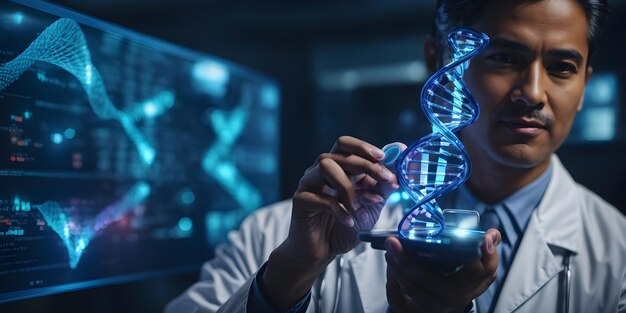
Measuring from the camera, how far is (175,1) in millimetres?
2266

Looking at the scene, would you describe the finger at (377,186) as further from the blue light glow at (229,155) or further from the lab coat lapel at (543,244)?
the blue light glow at (229,155)

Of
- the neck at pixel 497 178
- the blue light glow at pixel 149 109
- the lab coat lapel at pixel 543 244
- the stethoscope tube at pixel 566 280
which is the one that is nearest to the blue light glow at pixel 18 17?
the blue light glow at pixel 149 109

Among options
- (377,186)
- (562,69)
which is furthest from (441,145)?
(562,69)

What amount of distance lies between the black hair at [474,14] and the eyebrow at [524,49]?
10 cm

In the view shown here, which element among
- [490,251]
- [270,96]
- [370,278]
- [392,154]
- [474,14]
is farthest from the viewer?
[270,96]

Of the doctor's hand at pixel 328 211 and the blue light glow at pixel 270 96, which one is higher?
the blue light glow at pixel 270 96

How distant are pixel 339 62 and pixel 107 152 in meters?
1.50

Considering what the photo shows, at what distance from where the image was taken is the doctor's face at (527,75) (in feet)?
4.03

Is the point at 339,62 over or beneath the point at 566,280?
over

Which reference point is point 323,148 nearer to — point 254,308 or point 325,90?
point 325,90

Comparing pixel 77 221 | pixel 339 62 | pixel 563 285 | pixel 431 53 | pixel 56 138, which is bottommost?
pixel 563 285

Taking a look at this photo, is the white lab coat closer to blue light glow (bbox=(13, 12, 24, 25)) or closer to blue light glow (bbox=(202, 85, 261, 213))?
blue light glow (bbox=(202, 85, 261, 213))

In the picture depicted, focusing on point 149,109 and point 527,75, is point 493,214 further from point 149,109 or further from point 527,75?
point 149,109

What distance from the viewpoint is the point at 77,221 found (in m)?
1.26
